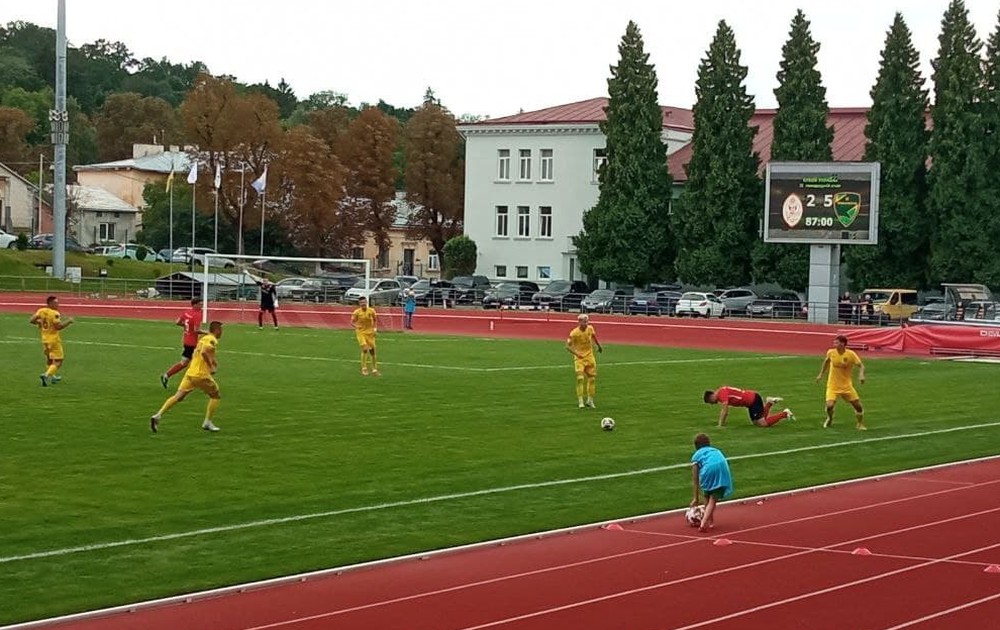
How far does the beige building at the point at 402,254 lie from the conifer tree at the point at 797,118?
121 feet

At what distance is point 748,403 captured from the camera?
84.7 feet

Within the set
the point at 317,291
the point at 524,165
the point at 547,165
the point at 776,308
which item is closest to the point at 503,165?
the point at 524,165

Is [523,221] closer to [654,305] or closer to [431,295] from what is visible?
[431,295]

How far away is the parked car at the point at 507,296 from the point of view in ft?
249

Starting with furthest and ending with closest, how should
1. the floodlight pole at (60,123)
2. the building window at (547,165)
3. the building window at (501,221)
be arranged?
1. the building window at (501,221)
2. the building window at (547,165)
3. the floodlight pole at (60,123)

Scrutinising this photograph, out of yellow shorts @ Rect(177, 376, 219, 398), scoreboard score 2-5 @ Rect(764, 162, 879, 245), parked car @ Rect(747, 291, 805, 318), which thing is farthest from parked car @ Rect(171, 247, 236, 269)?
yellow shorts @ Rect(177, 376, 219, 398)

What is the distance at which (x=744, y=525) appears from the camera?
1675 cm

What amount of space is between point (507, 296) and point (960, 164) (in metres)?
24.1

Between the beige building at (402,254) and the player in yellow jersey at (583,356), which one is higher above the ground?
the beige building at (402,254)

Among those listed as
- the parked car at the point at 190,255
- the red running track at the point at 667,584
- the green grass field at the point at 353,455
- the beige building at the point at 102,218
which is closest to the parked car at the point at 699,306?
the parked car at the point at 190,255

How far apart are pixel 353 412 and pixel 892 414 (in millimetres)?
11016

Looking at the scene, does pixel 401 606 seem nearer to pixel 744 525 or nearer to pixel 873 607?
pixel 873 607

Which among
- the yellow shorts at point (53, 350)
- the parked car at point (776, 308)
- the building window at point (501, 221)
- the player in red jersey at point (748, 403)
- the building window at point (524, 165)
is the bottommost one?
the player in red jersey at point (748, 403)

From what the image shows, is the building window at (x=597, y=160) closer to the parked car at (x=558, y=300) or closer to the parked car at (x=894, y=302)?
the parked car at (x=558, y=300)
